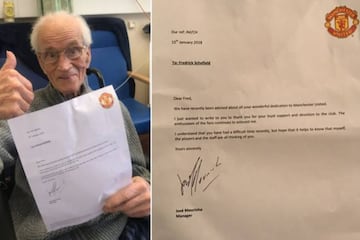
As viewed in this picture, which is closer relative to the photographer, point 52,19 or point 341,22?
point 341,22

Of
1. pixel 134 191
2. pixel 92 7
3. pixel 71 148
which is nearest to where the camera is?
pixel 71 148

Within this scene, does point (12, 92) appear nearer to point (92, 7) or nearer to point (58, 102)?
point (58, 102)

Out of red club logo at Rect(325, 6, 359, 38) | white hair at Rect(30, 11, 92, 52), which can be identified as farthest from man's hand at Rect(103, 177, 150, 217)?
red club logo at Rect(325, 6, 359, 38)

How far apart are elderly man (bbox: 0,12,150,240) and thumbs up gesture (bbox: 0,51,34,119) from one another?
15 cm

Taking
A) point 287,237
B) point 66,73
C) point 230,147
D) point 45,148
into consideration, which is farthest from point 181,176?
point 66,73

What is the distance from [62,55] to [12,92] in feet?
0.88

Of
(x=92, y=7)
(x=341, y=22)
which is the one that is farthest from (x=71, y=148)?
(x=92, y=7)

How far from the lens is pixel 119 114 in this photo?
81 cm

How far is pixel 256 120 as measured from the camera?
1.89ft

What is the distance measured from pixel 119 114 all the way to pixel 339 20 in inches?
16.8

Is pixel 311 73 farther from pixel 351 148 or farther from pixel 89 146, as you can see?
pixel 89 146
